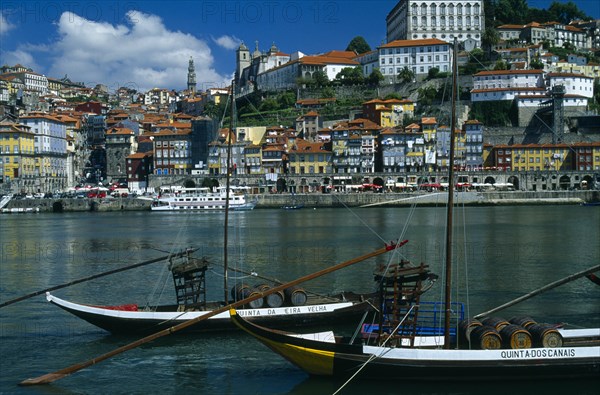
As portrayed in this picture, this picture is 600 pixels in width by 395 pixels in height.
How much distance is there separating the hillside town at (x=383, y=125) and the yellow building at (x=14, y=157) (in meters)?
0.14

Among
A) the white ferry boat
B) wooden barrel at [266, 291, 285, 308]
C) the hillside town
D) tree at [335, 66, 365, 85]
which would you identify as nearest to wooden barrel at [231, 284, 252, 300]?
wooden barrel at [266, 291, 285, 308]

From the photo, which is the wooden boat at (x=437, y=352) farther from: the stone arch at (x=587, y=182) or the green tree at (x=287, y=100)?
the green tree at (x=287, y=100)


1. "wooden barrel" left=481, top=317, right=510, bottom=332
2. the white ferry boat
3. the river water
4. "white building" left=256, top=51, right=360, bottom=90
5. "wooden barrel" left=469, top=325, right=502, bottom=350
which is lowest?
the river water

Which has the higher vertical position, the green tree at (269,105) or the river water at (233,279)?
the green tree at (269,105)

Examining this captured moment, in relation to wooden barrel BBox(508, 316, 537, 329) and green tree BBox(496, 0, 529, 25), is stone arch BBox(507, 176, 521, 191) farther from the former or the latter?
wooden barrel BBox(508, 316, 537, 329)

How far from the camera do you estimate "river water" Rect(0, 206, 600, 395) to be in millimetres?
14531

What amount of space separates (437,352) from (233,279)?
522 inches

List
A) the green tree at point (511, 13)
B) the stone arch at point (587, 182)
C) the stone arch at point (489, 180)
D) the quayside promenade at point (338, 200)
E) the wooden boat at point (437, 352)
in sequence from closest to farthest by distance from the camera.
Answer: the wooden boat at point (437, 352)
the quayside promenade at point (338, 200)
the stone arch at point (587, 182)
the stone arch at point (489, 180)
the green tree at point (511, 13)

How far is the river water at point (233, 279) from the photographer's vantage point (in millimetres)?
14531

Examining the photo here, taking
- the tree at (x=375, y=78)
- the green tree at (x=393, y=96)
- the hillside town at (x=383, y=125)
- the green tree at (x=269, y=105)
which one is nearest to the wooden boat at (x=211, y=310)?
the hillside town at (x=383, y=125)

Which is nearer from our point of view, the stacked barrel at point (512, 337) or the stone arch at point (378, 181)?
the stacked barrel at point (512, 337)

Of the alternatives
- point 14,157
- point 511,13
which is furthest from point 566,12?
point 14,157

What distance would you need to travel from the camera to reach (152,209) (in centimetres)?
7444

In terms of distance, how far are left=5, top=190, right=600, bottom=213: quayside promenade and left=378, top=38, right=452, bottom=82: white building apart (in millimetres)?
30671
